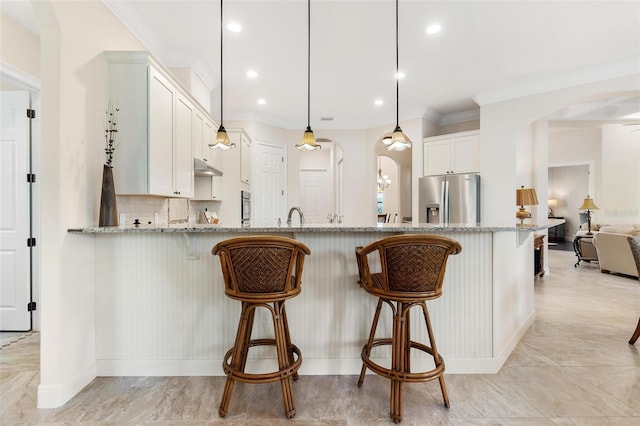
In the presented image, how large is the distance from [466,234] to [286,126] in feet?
14.9

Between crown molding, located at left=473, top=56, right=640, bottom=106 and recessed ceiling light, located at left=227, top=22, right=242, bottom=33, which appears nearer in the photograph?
recessed ceiling light, located at left=227, top=22, right=242, bottom=33

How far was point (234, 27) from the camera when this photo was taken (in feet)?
9.36

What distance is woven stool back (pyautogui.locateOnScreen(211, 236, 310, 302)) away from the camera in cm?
163

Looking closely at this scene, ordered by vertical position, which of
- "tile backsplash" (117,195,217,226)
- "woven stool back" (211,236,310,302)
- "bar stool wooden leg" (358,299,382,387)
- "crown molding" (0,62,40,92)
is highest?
"crown molding" (0,62,40,92)

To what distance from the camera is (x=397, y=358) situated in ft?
5.66

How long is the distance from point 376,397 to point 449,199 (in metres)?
3.54

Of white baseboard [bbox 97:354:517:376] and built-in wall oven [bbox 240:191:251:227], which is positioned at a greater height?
built-in wall oven [bbox 240:191:251:227]

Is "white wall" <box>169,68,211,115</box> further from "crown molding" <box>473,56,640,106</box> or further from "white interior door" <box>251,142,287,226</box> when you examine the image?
"crown molding" <box>473,56,640,106</box>

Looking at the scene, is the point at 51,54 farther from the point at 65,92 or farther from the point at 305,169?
the point at 305,169

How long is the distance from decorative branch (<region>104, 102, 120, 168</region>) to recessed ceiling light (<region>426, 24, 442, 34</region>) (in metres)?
2.72

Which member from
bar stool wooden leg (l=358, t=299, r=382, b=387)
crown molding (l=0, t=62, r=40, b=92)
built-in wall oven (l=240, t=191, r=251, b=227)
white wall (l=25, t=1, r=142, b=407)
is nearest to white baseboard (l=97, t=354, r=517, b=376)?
bar stool wooden leg (l=358, t=299, r=382, b=387)

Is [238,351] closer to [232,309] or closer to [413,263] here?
[232,309]

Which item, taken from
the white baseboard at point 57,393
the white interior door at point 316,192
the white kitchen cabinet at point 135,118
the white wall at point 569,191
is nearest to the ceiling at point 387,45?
the white kitchen cabinet at point 135,118

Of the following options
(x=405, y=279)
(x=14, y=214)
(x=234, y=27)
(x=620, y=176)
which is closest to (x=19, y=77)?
(x=14, y=214)
